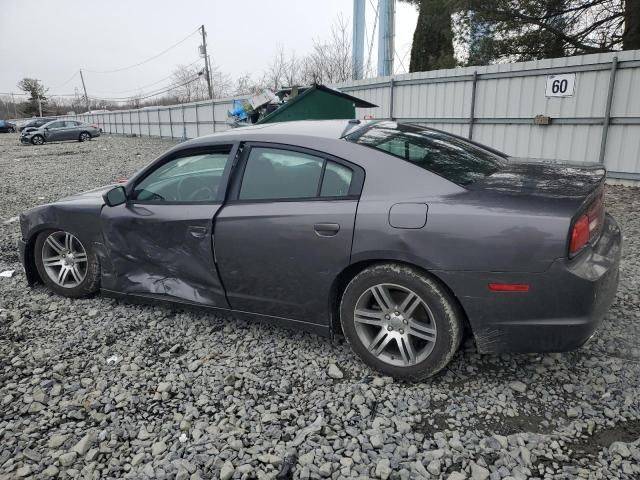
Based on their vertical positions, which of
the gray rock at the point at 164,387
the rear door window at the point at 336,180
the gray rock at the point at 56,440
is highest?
the rear door window at the point at 336,180

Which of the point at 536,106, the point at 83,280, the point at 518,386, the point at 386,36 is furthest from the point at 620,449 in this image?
the point at 386,36

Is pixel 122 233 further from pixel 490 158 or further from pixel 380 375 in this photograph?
pixel 490 158

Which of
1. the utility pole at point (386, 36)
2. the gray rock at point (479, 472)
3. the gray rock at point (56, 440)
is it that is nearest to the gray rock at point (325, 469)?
the gray rock at point (479, 472)

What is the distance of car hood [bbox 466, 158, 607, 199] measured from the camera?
2.53 meters

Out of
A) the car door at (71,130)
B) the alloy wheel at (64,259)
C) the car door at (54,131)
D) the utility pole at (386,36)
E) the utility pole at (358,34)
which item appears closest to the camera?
the alloy wheel at (64,259)

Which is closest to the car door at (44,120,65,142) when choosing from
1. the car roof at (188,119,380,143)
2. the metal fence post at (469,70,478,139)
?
the metal fence post at (469,70,478,139)

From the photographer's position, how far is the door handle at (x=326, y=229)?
107 inches

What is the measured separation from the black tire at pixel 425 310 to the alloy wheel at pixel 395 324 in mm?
17

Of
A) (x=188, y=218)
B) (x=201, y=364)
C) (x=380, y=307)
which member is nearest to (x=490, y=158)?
(x=380, y=307)

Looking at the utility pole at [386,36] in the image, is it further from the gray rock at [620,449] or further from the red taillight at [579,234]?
the gray rock at [620,449]

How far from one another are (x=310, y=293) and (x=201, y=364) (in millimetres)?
872

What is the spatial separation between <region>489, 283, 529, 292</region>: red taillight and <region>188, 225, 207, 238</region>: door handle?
6.01 feet

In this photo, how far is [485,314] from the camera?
246 cm

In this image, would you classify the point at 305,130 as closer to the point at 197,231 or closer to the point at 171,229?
A: the point at 197,231
